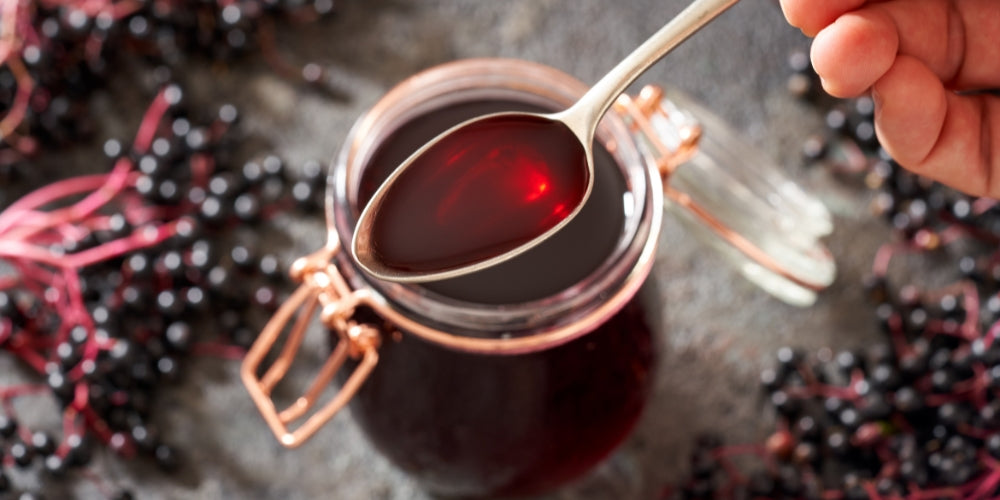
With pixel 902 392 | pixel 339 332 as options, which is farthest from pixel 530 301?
pixel 902 392

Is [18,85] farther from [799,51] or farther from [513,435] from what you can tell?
[799,51]

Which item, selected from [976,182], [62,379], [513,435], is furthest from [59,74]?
[976,182]


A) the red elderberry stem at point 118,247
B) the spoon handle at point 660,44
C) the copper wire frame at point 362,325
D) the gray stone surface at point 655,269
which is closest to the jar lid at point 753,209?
the gray stone surface at point 655,269

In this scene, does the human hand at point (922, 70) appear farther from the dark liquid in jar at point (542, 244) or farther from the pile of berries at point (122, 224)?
the pile of berries at point (122, 224)

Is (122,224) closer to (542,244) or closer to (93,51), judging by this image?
(93,51)

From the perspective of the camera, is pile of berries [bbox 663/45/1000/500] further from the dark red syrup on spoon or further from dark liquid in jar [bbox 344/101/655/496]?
the dark red syrup on spoon

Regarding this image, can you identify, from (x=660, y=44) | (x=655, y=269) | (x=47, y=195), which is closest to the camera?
(x=660, y=44)
